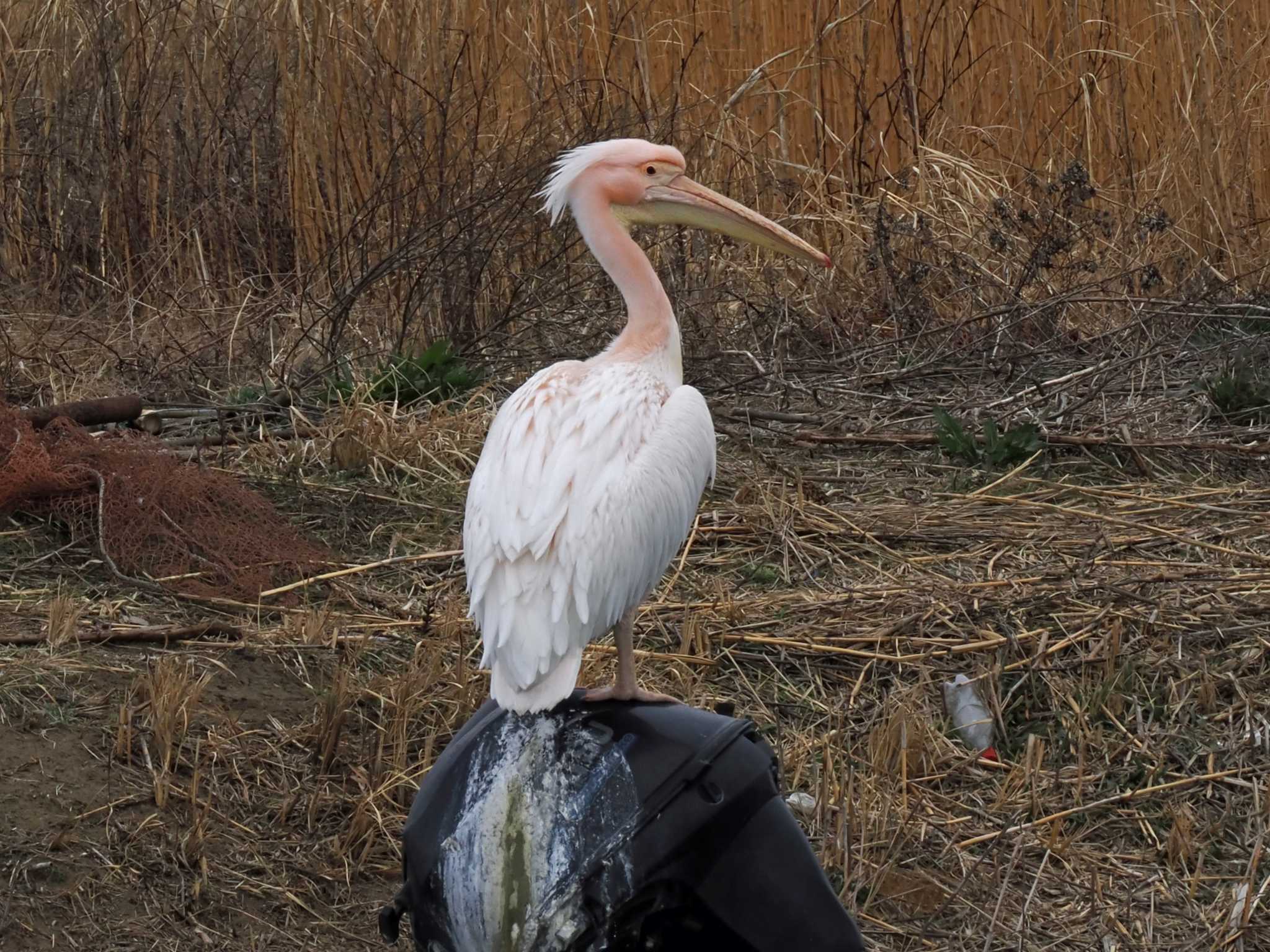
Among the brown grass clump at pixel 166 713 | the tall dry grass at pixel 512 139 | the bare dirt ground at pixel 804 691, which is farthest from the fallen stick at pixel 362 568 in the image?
the tall dry grass at pixel 512 139

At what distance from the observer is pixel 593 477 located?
282cm

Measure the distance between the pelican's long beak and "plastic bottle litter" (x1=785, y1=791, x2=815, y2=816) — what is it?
1.13m

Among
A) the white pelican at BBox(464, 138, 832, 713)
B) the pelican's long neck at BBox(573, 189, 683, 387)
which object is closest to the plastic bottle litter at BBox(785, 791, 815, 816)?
the white pelican at BBox(464, 138, 832, 713)

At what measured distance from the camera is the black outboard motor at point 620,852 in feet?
6.98

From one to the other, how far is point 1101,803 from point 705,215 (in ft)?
4.93

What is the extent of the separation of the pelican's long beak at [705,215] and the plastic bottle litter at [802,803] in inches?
44.5

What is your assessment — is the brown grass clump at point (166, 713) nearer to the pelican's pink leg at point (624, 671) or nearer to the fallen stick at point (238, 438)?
the pelican's pink leg at point (624, 671)

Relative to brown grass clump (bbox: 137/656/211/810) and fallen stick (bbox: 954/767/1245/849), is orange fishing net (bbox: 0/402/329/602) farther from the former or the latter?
fallen stick (bbox: 954/767/1245/849)

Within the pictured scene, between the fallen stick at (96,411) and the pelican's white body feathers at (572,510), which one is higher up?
the pelican's white body feathers at (572,510)

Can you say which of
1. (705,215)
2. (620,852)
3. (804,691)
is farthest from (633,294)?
(620,852)

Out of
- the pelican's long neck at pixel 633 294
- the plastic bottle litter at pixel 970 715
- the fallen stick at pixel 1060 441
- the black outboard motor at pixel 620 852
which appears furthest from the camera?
the fallen stick at pixel 1060 441

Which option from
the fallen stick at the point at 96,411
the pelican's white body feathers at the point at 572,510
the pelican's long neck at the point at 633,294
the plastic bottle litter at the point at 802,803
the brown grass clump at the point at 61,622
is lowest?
the plastic bottle litter at the point at 802,803

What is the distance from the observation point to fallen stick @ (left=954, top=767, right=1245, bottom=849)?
10.6ft

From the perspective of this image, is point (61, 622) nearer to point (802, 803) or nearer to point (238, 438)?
point (238, 438)
